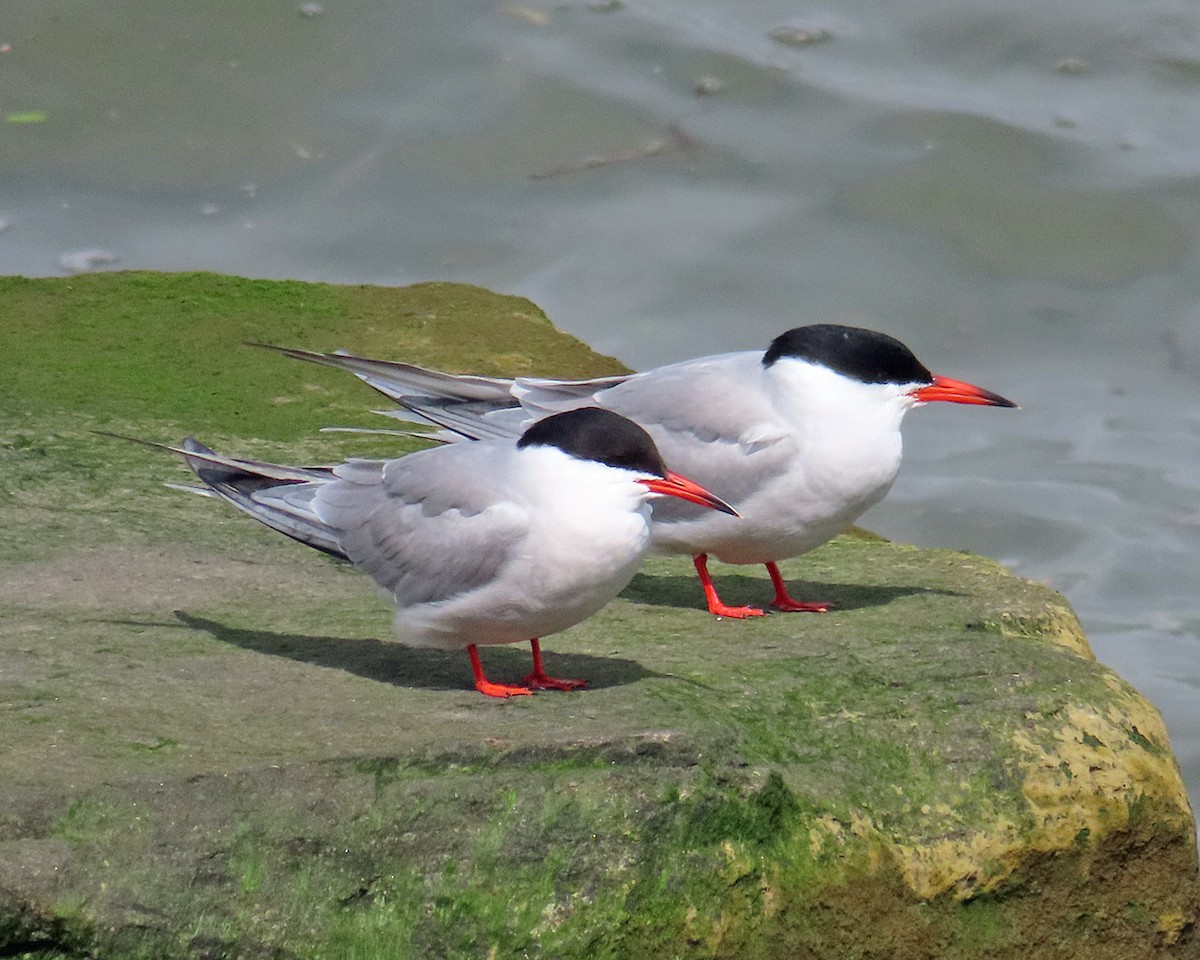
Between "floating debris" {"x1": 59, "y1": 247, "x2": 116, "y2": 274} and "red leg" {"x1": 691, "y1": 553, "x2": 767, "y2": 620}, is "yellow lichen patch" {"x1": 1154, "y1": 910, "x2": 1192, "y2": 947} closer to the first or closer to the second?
"red leg" {"x1": 691, "y1": 553, "x2": 767, "y2": 620}

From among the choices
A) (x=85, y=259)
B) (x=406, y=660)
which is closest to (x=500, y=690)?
(x=406, y=660)

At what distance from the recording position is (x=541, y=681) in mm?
4344

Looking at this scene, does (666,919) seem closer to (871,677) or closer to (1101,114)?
(871,677)

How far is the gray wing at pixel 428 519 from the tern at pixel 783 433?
0.72m

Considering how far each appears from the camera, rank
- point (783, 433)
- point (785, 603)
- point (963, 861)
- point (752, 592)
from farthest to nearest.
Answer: point (752, 592) < point (785, 603) < point (783, 433) < point (963, 861)

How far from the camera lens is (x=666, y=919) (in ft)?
12.1

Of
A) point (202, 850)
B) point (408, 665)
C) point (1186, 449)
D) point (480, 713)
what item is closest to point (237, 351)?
point (408, 665)

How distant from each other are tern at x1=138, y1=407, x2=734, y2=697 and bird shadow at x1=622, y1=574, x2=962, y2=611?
1135 mm

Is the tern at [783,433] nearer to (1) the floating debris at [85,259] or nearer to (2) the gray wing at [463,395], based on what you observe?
(2) the gray wing at [463,395]

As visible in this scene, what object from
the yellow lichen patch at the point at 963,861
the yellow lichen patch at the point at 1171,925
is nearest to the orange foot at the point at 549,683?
the yellow lichen patch at the point at 963,861

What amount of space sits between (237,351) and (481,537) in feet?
10.4

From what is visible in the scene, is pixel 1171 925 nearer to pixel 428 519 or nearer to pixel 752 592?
pixel 752 592

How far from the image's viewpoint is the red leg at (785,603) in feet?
17.3

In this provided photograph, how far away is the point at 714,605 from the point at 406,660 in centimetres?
112
